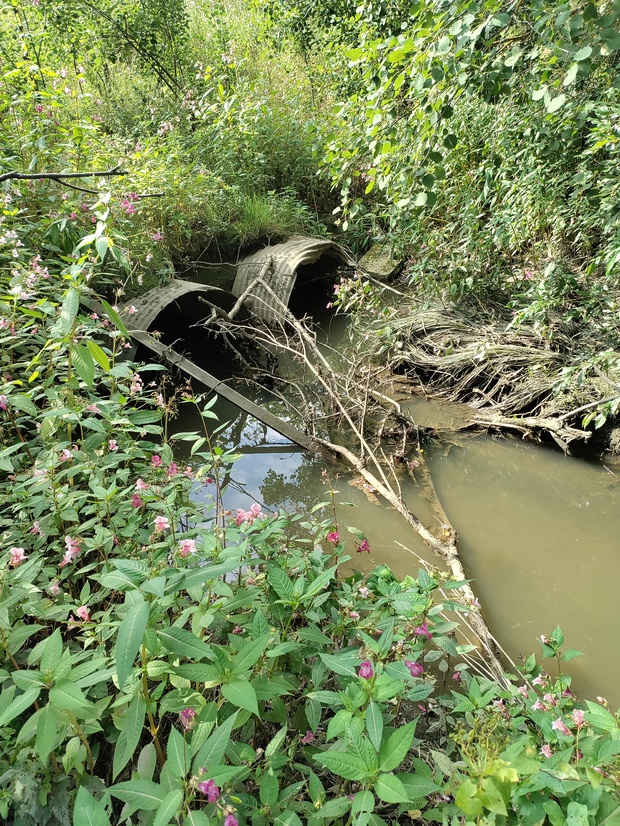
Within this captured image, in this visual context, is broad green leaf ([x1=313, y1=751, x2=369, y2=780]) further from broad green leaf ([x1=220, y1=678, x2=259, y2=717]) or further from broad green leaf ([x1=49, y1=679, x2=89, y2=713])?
broad green leaf ([x1=49, y1=679, x2=89, y2=713])

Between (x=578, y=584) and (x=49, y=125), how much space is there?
4671mm

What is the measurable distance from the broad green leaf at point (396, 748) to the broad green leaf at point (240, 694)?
28cm

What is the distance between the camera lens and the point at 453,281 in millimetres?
4324

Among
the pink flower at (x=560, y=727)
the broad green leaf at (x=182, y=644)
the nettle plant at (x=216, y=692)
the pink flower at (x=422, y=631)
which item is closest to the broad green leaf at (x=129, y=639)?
the nettle plant at (x=216, y=692)

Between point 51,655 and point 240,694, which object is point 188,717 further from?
point 51,655

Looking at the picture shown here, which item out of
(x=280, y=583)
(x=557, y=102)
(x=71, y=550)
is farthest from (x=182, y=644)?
(x=557, y=102)

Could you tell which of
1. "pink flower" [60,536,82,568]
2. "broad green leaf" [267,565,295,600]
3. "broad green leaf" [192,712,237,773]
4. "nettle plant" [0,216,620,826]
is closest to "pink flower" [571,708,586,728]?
"nettle plant" [0,216,620,826]

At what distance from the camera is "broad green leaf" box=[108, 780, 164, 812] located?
914 mm

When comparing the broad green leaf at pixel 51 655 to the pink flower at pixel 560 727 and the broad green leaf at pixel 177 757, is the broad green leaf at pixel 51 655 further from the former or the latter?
the pink flower at pixel 560 727

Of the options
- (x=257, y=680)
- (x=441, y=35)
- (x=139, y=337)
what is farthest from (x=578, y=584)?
(x=139, y=337)

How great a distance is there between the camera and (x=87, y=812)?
2.81 ft

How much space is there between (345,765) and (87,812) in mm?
484

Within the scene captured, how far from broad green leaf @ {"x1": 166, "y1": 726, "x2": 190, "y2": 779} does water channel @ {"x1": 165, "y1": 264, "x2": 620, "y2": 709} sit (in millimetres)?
1645

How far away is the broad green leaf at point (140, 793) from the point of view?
3.00 feet
